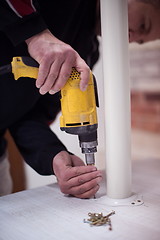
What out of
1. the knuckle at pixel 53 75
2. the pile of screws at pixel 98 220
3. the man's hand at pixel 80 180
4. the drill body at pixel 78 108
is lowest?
the pile of screws at pixel 98 220

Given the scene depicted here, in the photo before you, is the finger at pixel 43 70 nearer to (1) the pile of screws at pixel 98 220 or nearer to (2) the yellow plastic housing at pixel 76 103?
(2) the yellow plastic housing at pixel 76 103

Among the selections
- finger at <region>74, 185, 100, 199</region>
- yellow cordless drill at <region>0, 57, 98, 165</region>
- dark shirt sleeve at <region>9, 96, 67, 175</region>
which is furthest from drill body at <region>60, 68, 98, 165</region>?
dark shirt sleeve at <region>9, 96, 67, 175</region>

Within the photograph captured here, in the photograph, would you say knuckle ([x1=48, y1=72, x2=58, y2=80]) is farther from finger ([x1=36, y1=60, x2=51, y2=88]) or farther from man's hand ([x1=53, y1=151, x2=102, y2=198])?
man's hand ([x1=53, y1=151, x2=102, y2=198])

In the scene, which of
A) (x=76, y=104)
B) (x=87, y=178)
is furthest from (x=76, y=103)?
(x=87, y=178)

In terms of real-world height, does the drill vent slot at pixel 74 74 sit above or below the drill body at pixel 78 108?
above

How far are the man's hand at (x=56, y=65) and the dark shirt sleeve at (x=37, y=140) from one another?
0.29 meters

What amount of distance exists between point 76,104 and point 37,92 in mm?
372

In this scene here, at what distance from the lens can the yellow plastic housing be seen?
0.67 meters

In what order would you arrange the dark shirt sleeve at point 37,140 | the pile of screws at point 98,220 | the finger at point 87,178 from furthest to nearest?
the dark shirt sleeve at point 37,140, the finger at point 87,178, the pile of screws at point 98,220

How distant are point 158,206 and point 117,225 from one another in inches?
5.2

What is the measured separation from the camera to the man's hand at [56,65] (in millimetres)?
647

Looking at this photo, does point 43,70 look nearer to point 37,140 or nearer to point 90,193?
point 90,193

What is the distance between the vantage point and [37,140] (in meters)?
1.02

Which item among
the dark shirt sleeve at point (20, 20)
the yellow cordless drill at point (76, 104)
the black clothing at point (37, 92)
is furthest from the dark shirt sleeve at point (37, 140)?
the dark shirt sleeve at point (20, 20)
